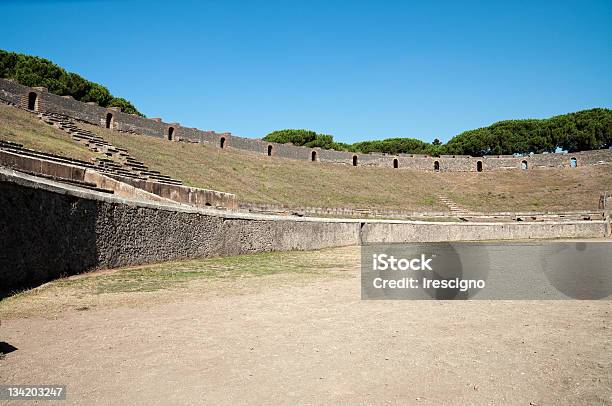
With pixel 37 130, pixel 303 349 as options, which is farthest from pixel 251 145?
pixel 303 349

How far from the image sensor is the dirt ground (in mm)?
2883

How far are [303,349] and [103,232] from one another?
5.04 meters

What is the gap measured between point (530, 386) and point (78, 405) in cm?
290

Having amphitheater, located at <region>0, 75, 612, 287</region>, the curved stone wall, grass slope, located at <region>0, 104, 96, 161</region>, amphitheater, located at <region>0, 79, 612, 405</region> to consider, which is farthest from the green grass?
grass slope, located at <region>0, 104, 96, 161</region>

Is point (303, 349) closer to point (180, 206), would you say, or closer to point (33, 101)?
point (180, 206)

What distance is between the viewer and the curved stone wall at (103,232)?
579 cm

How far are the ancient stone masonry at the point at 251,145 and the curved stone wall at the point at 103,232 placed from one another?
2601 cm

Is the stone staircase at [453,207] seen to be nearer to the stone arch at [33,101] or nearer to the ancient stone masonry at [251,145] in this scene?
the ancient stone masonry at [251,145]

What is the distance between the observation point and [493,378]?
312cm

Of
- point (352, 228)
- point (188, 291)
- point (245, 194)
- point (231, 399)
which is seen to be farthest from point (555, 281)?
point (245, 194)

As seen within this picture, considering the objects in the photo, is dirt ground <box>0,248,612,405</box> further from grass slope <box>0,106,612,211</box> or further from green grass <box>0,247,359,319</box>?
grass slope <box>0,106,612,211</box>

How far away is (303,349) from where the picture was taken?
3.81 meters

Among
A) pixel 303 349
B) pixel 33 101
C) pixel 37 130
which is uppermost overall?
pixel 33 101

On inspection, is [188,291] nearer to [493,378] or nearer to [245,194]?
[493,378]
